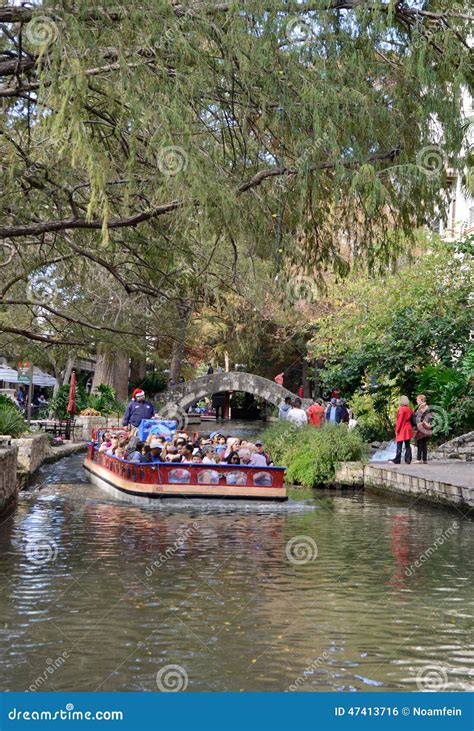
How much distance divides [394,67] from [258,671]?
6.43 meters

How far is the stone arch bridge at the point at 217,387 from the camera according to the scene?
47.6m

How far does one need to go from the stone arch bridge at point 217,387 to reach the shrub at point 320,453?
20744 mm

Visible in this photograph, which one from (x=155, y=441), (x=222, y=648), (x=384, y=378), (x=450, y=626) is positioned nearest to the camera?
(x=222, y=648)

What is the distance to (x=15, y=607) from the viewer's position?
33.6 ft

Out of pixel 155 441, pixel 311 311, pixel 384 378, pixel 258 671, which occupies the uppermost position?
pixel 311 311

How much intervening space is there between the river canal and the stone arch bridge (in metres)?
29.3

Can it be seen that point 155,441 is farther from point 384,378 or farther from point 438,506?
point 384,378

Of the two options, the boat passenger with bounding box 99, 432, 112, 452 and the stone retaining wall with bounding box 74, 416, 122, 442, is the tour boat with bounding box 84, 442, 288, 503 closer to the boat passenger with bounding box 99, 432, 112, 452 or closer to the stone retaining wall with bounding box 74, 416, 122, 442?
the boat passenger with bounding box 99, 432, 112, 452

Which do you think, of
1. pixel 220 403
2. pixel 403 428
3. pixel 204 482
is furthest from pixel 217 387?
pixel 204 482

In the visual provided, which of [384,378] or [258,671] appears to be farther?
[384,378]

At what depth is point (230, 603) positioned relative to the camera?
1062 cm

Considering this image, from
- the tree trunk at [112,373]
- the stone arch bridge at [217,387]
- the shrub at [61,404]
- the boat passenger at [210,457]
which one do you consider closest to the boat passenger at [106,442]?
the boat passenger at [210,457]

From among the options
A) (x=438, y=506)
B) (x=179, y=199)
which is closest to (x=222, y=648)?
(x=179, y=199)

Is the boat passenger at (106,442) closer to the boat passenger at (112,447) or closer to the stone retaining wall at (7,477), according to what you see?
the boat passenger at (112,447)
